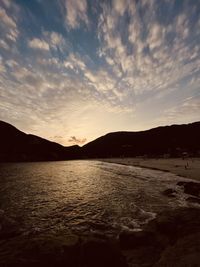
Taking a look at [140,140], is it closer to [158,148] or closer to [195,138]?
[158,148]

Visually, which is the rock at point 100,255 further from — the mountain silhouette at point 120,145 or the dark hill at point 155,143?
the dark hill at point 155,143

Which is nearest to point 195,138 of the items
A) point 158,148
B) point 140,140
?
point 158,148

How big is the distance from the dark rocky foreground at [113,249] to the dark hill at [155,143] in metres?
119

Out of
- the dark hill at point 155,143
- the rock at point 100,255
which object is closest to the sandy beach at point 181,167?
the rock at point 100,255

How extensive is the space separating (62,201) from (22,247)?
32.9 feet

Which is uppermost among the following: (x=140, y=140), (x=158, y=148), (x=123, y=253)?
(x=140, y=140)

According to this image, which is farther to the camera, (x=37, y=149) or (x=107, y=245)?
(x=37, y=149)

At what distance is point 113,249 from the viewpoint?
7.95 m

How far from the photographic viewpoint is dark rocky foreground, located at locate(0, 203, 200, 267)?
6960mm

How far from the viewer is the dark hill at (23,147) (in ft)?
392

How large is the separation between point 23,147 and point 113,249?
136982 mm

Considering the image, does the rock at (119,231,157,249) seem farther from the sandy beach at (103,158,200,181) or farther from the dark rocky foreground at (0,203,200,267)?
the sandy beach at (103,158,200,181)

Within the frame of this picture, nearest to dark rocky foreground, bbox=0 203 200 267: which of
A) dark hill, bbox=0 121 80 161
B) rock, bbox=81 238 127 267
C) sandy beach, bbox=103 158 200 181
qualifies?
rock, bbox=81 238 127 267

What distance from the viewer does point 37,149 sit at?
140m
